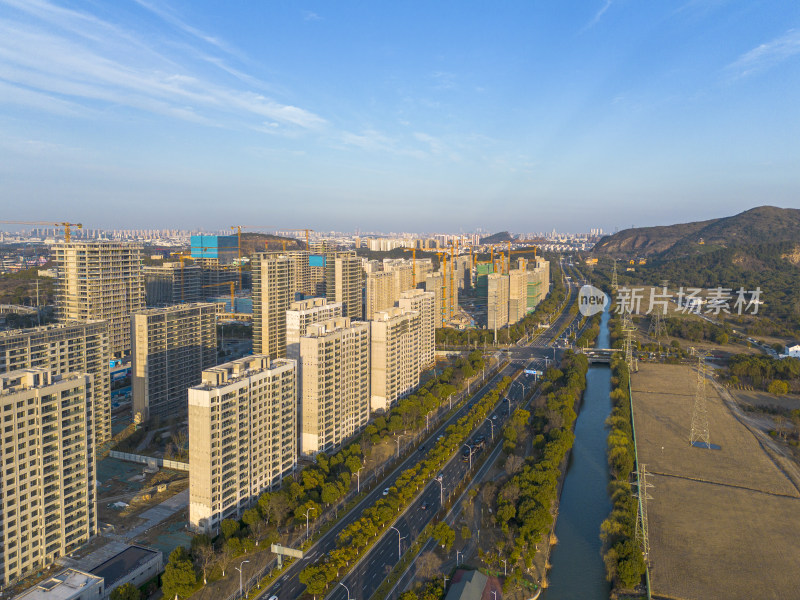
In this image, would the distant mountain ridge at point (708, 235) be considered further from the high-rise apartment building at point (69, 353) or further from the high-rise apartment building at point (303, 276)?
the high-rise apartment building at point (69, 353)

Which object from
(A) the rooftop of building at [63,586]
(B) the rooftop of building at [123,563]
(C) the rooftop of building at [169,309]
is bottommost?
(B) the rooftop of building at [123,563]

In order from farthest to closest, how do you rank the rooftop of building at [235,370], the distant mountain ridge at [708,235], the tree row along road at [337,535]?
1. the distant mountain ridge at [708,235]
2. the rooftop of building at [235,370]
3. the tree row along road at [337,535]

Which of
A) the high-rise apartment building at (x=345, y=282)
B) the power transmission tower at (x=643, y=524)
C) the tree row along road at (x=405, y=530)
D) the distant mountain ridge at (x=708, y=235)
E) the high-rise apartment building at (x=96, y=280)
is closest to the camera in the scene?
the tree row along road at (x=405, y=530)

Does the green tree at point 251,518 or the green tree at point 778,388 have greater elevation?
the green tree at point 778,388

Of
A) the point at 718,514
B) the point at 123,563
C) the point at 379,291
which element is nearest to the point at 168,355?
the point at 123,563

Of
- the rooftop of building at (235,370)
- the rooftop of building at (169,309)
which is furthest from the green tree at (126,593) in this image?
the rooftop of building at (169,309)

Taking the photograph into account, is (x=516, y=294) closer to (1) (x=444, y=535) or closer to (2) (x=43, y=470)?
(1) (x=444, y=535)

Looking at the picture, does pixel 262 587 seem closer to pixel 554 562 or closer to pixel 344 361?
pixel 554 562

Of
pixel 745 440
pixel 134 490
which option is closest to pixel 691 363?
pixel 745 440

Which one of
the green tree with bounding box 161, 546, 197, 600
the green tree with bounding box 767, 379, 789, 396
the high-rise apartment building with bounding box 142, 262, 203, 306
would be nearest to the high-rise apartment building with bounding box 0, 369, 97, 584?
the green tree with bounding box 161, 546, 197, 600
